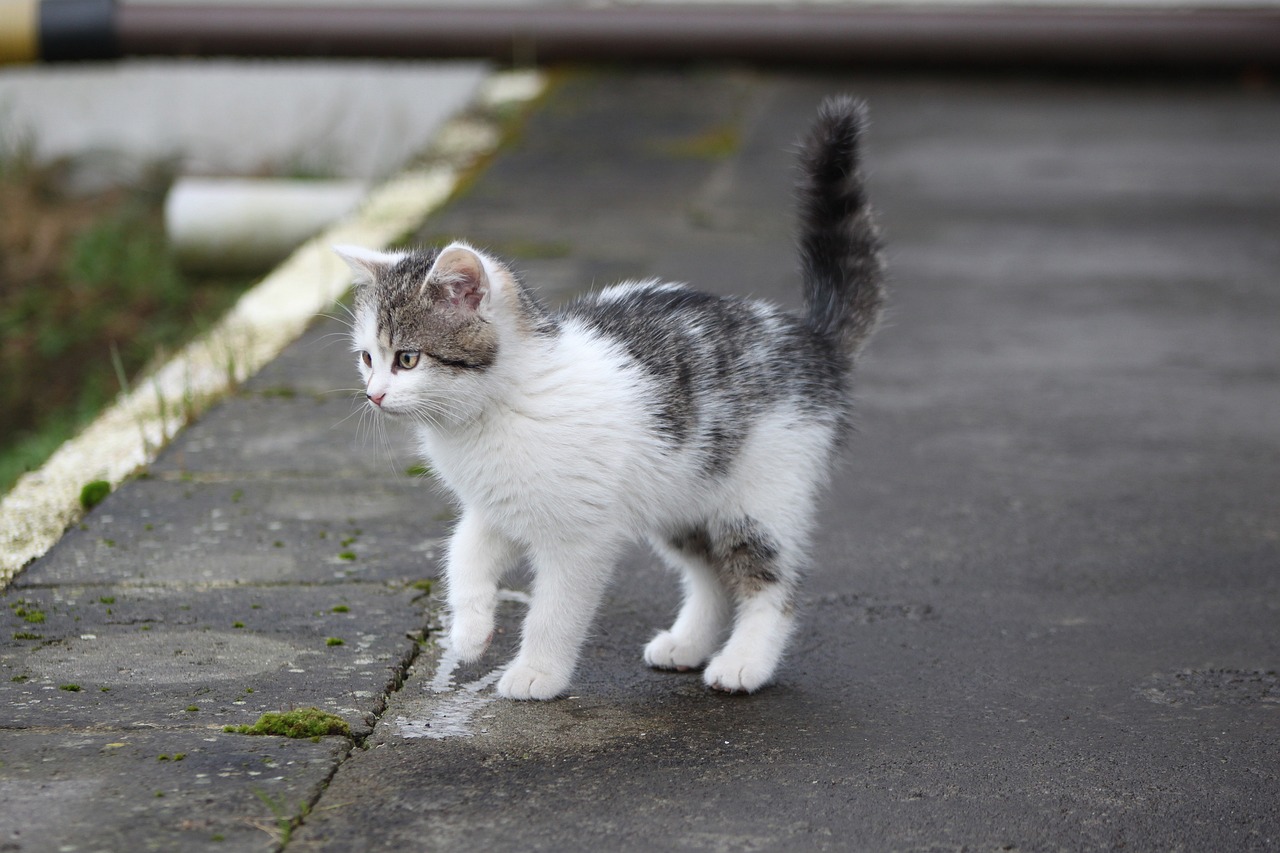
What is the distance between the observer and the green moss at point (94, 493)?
4469 millimetres

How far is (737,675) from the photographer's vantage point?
346 centimetres

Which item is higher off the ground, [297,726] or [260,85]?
[260,85]

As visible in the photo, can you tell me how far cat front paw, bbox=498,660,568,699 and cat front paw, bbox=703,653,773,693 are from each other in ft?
1.13

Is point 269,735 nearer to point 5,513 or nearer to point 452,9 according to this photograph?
point 5,513

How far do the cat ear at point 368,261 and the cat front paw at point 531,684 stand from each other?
0.92 m

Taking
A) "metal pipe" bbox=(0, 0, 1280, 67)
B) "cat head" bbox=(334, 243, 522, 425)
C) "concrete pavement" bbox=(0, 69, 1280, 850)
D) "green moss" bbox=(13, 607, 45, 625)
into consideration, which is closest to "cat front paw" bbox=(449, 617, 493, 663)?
"concrete pavement" bbox=(0, 69, 1280, 850)

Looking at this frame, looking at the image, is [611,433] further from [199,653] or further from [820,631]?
[199,653]

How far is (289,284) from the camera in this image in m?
6.75

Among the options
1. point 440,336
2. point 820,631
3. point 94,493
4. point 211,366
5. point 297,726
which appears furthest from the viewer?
point 211,366

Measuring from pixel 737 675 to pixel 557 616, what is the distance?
1.43 feet

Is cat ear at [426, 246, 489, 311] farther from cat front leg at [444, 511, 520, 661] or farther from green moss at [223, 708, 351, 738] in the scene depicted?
green moss at [223, 708, 351, 738]

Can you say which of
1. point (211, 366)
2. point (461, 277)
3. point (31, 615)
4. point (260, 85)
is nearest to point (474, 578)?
point (461, 277)

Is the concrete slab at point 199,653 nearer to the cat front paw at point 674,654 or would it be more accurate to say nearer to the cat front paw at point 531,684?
the cat front paw at point 531,684

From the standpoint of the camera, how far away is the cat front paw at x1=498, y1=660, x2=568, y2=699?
3357 millimetres
